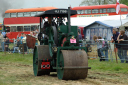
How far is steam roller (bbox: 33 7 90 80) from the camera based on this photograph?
27.0ft

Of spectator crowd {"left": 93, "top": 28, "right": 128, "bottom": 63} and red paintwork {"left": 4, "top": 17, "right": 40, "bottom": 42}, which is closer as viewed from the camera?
spectator crowd {"left": 93, "top": 28, "right": 128, "bottom": 63}

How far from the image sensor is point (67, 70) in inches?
321

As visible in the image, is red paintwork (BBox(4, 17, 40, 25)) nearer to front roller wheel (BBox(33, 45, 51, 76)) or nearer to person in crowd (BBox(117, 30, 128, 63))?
person in crowd (BBox(117, 30, 128, 63))

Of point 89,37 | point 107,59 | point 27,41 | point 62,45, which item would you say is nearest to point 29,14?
point 89,37

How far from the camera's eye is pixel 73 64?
8.20m

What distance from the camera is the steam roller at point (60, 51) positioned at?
8.22m

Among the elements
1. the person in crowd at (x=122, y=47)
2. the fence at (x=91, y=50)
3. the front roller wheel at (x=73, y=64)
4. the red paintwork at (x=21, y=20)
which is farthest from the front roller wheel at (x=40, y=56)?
the red paintwork at (x=21, y=20)

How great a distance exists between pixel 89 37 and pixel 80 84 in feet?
68.5

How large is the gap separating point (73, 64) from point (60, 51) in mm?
595

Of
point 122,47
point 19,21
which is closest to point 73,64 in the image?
point 122,47

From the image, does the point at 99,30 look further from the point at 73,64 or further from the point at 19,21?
the point at 73,64

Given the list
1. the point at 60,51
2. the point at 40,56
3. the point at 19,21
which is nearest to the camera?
the point at 60,51

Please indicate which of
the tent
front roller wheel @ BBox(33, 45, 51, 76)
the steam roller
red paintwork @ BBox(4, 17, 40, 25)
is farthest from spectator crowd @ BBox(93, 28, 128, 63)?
red paintwork @ BBox(4, 17, 40, 25)

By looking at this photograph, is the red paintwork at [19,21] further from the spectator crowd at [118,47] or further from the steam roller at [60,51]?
the steam roller at [60,51]
